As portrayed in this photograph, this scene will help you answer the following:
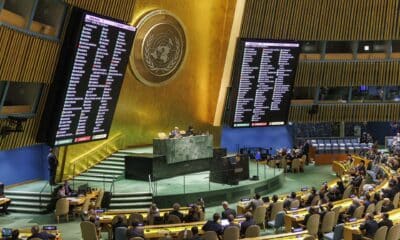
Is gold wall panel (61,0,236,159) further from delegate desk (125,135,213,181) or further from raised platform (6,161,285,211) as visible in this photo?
raised platform (6,161,285,211)

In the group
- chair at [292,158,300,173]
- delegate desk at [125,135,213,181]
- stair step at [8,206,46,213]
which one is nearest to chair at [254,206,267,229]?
delegate desk at [125,135,213,181]

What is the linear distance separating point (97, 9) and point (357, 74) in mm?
14501

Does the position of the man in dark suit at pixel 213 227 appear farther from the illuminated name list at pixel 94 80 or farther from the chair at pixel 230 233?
the illuminated name list at pixel 94 80

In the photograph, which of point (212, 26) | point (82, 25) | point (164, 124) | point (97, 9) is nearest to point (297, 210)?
point (82, 25)

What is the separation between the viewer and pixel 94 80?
54.5 feet

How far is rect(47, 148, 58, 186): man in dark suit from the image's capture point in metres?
18.8

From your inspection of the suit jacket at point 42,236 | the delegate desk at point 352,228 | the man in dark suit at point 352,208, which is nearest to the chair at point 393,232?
the delegate desk at point 352,228

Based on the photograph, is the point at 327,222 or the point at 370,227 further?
the point at 327,222

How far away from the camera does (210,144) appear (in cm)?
2200

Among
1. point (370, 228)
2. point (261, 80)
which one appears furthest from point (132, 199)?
point (370, 228)

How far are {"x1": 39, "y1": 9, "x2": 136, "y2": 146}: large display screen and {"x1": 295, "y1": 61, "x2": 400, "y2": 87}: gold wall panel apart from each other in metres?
12.0

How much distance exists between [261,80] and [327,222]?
34.4ft

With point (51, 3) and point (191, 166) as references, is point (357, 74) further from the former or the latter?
point (51, 3)

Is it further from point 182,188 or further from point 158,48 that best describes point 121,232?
point 158,48
